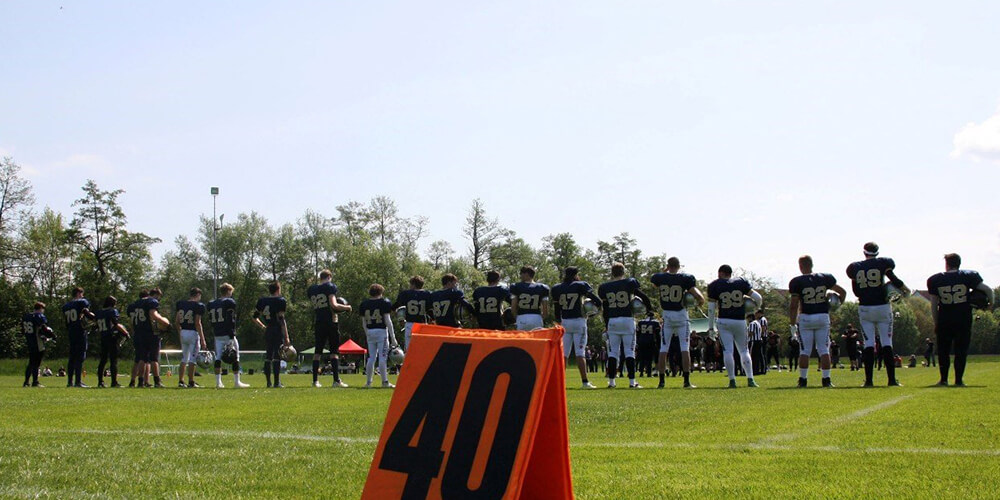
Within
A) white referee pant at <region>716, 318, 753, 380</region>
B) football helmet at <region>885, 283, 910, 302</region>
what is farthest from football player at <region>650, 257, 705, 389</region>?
football helmet at <region>885, 283, 910, 302</region>

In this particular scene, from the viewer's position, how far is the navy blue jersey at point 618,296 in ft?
54.3

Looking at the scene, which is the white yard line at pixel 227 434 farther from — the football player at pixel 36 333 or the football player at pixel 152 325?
the football player at pixel 36 333

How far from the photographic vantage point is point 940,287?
1490cm

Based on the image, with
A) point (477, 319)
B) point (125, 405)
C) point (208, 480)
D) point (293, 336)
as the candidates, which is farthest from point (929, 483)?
point (293, 336)

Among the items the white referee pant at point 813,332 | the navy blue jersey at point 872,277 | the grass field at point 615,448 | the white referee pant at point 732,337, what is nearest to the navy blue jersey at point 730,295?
the white referee pant at point 732,337

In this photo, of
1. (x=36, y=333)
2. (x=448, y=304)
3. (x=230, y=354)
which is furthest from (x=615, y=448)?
(x=36, y=333)

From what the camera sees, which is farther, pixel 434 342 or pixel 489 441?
pixel 434 342

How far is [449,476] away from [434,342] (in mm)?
733

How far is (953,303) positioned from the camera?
1489cm

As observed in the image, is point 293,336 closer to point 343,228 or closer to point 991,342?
point 343,228

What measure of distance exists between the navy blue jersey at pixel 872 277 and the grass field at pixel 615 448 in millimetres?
3105

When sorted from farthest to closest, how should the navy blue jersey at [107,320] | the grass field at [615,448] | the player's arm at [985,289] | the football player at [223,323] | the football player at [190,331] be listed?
the navy blue jersey at [107,320], the football player at [190,331], the football player at [223,323], the player's arm at [985,289], the grass field at [615,448]

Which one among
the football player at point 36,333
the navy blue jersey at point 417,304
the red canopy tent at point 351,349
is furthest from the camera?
the red canopy tent at point 351,349

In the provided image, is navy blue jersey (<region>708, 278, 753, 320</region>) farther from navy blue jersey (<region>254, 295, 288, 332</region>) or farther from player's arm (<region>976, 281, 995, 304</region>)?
navy blue jersey (<region>254, 295, 288, 332</region>)
